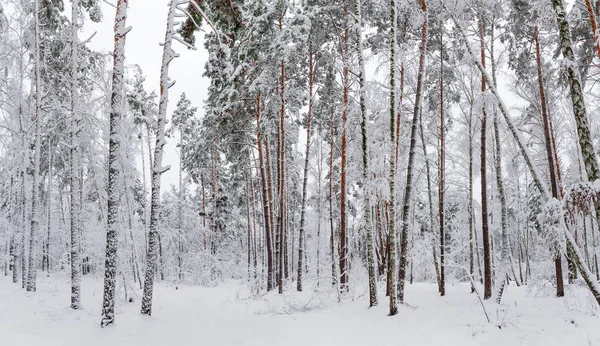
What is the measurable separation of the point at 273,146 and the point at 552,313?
566 inches

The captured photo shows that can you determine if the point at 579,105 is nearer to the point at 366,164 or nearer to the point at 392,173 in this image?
the point at 392,173

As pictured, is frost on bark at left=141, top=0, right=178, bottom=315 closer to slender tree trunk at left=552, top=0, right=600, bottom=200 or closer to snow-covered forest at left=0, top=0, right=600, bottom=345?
snow-covered forest at left=0, top=0, right=600, bottom=345

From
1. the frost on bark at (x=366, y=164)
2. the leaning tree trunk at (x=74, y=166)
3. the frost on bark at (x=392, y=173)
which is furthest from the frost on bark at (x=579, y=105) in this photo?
the leaning tree trunk at (x=74, y=166)

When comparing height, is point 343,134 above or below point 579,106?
above

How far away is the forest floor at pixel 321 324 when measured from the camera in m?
7.18

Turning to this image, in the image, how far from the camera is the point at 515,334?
709cm

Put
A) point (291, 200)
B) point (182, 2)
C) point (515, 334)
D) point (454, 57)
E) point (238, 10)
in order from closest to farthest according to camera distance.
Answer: point (515, 334) < point (182, 2) < point (238, 10) < point (454, 57) < point (291, 200)

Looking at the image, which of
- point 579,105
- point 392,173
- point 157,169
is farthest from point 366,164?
point 157,169

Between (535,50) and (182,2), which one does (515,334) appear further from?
(182,2)

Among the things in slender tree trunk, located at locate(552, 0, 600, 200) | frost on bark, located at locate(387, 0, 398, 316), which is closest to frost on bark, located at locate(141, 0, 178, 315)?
frost on bark, located at locate(387, 0, 398, 316)

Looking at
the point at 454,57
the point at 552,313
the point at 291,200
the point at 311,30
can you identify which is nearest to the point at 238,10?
the point at 311,30

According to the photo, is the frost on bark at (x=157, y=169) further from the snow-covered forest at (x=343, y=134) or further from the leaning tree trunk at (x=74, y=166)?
the leaning tree trunk at (x=74, y=166)

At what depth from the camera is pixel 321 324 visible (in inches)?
368

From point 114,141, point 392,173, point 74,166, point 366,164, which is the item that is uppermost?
point 114,141
